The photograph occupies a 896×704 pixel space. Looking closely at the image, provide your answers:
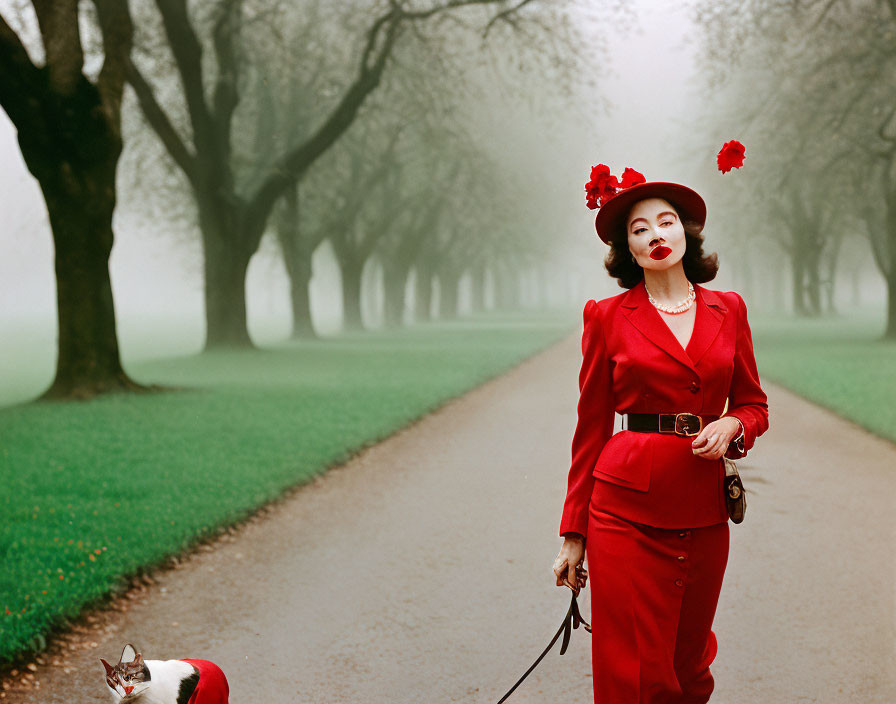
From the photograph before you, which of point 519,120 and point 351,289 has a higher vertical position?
point 519,120

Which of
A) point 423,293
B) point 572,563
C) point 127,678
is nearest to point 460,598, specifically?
point 572,563

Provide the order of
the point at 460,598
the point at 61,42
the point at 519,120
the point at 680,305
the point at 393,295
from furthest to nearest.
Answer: the point at 393,295 < the point at 519,120 < the point at 61,42 < the point at 460,598 < the point at 680,305

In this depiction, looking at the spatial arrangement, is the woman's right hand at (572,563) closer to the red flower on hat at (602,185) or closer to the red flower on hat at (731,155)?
the red flower on hat at (602,185)

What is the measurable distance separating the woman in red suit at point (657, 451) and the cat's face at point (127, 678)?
1323 millimetres

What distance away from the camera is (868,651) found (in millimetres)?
4156

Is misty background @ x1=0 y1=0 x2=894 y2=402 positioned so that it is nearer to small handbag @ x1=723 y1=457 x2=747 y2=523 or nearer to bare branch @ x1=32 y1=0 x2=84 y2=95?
bare branch @ x1=32 y1=0 x2=84 y2=95

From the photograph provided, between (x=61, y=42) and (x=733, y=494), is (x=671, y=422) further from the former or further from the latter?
(x=61, y=42)

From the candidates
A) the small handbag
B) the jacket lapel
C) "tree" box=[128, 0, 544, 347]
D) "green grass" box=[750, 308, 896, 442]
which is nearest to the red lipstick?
the jacket lapel

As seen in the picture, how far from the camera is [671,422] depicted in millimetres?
2611

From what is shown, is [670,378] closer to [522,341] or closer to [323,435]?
[323,435]

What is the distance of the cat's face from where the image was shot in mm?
2652

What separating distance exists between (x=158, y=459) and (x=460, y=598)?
5.07 m

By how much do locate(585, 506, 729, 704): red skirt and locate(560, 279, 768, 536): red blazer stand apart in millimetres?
63

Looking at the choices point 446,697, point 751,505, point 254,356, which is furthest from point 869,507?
point 254,356
